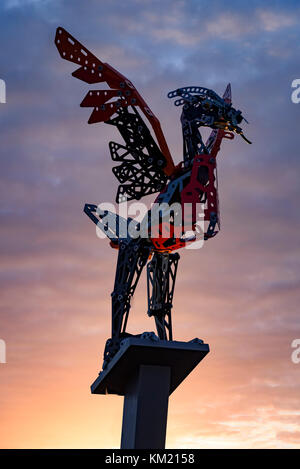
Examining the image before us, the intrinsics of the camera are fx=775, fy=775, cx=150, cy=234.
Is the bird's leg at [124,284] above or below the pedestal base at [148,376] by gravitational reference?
above

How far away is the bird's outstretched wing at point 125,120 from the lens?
21.8m

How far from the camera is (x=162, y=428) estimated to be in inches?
763

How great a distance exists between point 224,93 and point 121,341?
8.27 m

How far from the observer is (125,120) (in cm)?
2198

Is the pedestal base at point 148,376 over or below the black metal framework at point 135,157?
below

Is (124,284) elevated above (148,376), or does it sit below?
above

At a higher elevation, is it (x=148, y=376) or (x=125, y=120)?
(x=125, y=120)

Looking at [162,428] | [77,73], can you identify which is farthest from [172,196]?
[162,428]

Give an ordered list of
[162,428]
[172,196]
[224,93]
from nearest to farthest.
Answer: [162,428], [172,196], [224,93]

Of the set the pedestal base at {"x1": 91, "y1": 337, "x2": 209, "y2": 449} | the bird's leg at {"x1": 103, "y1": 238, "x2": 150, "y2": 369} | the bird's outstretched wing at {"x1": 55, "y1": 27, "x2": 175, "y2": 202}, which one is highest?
the bird's outstretched wing at {"x1": 55, "y1": 27, "x2": 175, "y2": 202}

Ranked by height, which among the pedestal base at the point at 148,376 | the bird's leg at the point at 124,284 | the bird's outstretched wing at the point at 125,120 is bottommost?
the pedestal base at the point at 148,376

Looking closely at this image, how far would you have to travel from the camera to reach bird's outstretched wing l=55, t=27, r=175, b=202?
21.8 metres
